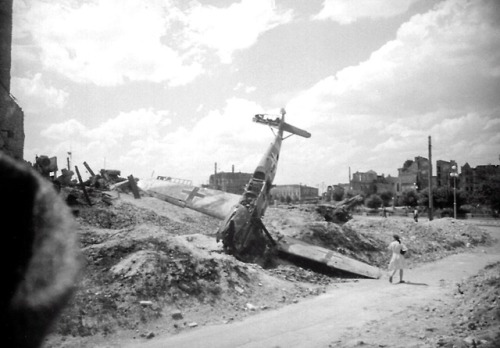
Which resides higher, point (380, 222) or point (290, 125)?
point (290, 125)

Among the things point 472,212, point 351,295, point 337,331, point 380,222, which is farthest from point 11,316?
point 472,212

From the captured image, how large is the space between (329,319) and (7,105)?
70.2ft

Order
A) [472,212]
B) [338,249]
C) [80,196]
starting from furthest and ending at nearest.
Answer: [472,212] → [80,196] → [338,249]

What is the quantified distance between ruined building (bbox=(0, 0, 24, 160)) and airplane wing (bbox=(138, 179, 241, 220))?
872 cm

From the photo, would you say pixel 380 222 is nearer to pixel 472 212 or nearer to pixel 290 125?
pixel 290 125

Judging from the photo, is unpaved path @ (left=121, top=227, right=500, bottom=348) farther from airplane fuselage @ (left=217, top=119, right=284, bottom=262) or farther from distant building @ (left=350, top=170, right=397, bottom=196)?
distant building @ (left=350, top=170, right=397, bottom=196)

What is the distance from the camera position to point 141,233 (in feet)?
32.6

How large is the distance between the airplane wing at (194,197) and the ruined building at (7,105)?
872 centimetres

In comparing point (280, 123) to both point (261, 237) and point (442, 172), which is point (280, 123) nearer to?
point (261, 237)

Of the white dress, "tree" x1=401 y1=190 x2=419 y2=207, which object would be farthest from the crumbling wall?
"tree" x1=401 y1=190 x2=419 y2=207

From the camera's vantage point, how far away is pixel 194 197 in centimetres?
2259

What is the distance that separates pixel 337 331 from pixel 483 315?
92.7 inches

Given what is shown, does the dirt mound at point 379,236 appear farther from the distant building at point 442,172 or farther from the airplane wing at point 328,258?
the distant building at point 442,172

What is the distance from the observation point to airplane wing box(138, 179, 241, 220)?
832 inches
